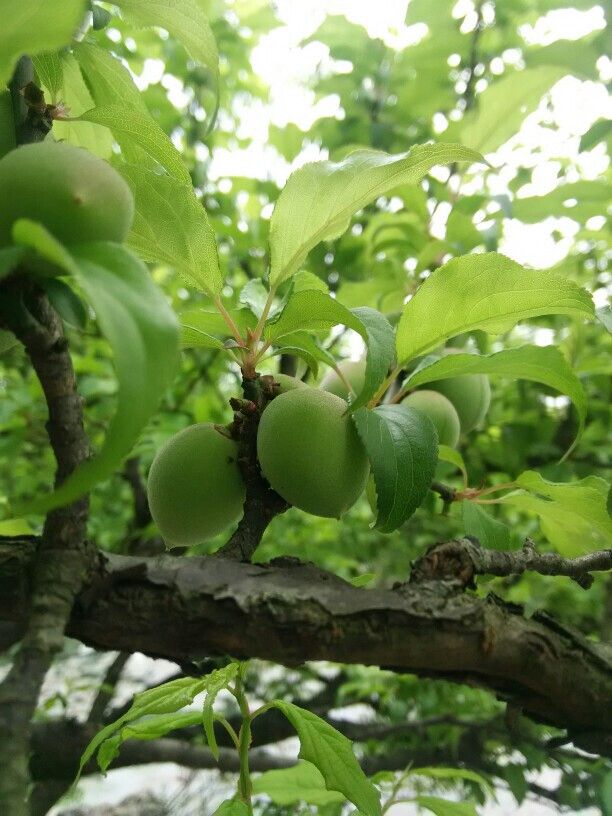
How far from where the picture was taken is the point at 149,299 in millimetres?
254

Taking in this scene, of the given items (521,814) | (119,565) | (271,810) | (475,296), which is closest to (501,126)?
(475,296)

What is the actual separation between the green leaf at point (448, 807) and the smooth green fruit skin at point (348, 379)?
1.40 feet

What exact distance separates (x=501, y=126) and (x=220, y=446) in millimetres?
616

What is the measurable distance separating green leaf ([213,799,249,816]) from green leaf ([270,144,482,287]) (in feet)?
1.30

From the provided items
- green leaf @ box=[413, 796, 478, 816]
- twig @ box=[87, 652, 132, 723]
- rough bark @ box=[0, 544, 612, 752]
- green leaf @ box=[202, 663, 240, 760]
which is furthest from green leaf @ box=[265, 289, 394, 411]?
twig @ box=[87, 652, 132, 723]

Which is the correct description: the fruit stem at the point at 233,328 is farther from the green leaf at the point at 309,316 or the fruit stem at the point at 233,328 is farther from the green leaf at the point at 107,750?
the green leaf at the point at 107,750

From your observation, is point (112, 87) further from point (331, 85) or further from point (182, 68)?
point (182, 68)

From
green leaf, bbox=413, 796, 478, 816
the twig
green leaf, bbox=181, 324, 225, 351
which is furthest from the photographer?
the twig

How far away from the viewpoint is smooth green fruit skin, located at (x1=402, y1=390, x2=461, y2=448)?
2.10 ft

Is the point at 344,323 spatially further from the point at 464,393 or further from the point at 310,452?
the point at 464,393

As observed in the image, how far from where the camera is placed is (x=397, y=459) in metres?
0.42

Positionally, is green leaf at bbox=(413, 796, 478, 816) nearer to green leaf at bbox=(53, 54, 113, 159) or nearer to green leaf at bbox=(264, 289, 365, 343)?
green leaf at bbox=(264, 289, 365, 343)

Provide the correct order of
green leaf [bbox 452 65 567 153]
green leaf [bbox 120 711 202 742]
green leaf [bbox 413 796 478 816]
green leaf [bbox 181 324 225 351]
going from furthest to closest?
green leaf [bbox 452 65 567 153] < green leaf [bbox 413 796 478 816] < green leaf [bbox 120 711 202 742] < green leaf [bbox 181 324 225 351]

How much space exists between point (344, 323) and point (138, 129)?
16 centimetres
